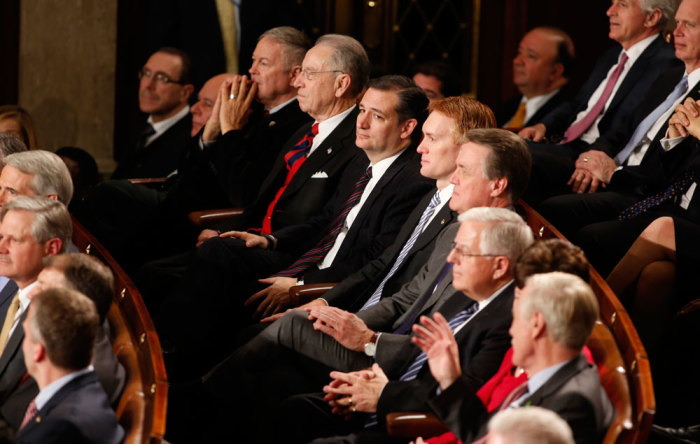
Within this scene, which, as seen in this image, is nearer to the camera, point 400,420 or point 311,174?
point 400,420

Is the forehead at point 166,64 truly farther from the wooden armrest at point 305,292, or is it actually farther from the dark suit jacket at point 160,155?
Result: the wooden armrest at point 305,292

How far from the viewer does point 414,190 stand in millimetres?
3877

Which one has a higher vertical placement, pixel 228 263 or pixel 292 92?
pixel 292 92

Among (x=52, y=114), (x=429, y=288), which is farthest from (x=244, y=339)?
(x=52, y=114)

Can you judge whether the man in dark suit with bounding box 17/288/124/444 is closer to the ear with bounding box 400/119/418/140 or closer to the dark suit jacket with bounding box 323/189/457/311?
the dark suit jacket with bounding box 323/189/457/311

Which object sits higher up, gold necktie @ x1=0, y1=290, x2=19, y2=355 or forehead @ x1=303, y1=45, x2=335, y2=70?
forehead @ x1=303, y1=45, x2=335, y2=70

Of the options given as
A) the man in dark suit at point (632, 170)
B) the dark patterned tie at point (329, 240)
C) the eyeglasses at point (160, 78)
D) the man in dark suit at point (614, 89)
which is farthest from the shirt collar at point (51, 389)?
the eyeglasses at point (160, 78)

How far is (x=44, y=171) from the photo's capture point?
3795 mm

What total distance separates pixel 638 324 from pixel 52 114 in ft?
13.3

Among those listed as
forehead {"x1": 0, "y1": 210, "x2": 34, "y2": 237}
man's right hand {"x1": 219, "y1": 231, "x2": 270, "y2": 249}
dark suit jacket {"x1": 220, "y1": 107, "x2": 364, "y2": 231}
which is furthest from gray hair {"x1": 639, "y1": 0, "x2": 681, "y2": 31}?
forehead {"x1": 0, "y1": 210, "x2": 34, "y2": 237}

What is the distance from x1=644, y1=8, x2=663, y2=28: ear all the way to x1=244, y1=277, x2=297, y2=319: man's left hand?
6.33 ft

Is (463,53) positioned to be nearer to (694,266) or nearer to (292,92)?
(292,92)

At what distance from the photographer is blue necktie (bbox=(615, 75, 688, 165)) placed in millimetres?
Result: 4137

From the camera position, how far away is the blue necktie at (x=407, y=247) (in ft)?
12.0
